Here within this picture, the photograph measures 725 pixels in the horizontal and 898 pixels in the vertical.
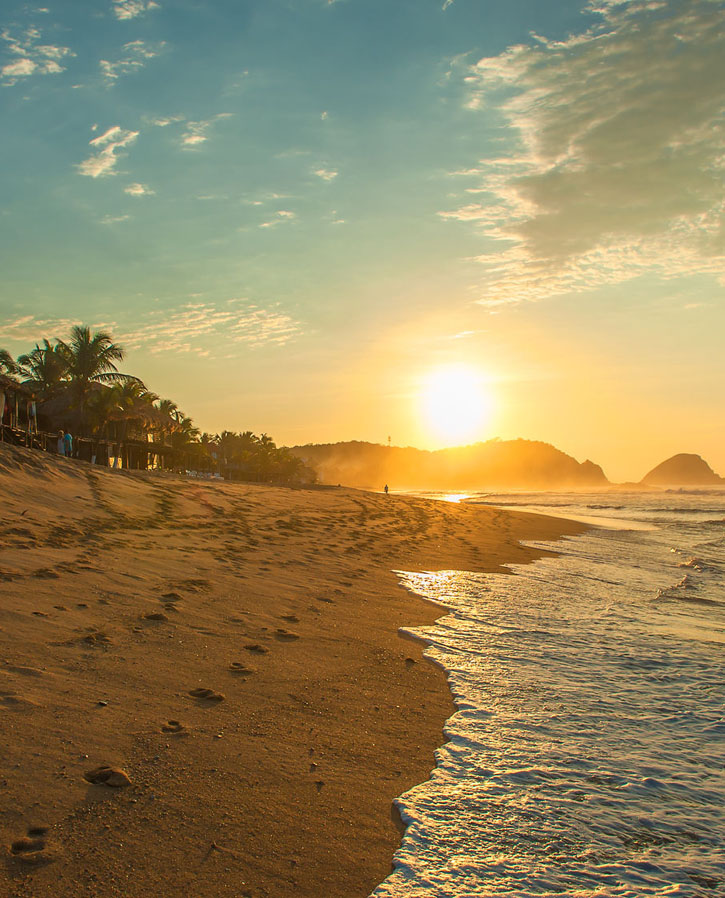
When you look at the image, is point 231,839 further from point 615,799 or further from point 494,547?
point 494,547

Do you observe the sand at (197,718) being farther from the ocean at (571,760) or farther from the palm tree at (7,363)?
the palm tree at (7,363)

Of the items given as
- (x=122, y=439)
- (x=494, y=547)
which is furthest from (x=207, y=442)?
(x=494, y=547)

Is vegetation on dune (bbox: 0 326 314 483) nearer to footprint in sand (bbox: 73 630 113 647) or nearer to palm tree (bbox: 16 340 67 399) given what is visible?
palm tree (bbox: 16 340 67 399)

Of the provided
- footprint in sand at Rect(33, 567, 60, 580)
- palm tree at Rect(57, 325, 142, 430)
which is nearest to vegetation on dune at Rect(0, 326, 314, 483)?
palm tree at Rect(57, 325, 142, 430)

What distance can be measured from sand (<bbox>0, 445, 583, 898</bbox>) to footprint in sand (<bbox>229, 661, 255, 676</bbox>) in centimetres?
2

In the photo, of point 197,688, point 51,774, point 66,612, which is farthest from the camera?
point 66,612

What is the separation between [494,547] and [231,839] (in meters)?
16.3

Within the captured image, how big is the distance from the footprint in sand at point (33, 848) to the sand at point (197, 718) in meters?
0.01

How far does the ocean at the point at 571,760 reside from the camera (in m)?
3.33

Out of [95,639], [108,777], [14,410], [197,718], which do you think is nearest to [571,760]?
[197,718]

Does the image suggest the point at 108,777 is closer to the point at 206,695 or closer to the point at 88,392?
the point at 206,695

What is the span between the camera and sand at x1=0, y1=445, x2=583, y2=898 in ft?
10.1

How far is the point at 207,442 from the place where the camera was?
73.6 m

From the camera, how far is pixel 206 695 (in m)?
4.92
